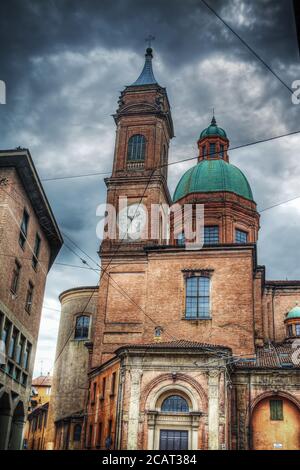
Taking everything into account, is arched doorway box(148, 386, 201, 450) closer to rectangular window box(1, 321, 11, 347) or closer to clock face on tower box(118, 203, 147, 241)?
rectangular window box(1, 321, 11, 347)

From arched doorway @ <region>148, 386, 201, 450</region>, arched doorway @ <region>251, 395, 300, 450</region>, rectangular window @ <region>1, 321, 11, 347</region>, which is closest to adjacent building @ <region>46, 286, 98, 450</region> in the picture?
arched doorway @ <region>148, 386, 201, 450</region>

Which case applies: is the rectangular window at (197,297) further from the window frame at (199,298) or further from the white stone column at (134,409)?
the white stone column at (134,409)

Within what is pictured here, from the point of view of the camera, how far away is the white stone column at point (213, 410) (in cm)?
2378

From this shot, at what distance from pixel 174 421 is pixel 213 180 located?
71.2ft

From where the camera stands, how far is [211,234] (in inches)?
1555

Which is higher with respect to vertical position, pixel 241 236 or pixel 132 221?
pixel 241 236

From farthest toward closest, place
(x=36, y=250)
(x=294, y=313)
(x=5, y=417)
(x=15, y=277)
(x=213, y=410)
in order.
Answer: (x=294, y=313) → (x=36, y=250) → (x=213, y=410) → (x=15, y=277) → (x=5, y=417)

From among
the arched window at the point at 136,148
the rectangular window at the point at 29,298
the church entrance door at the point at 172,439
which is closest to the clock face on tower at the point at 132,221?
the arched window at the point at 136,148

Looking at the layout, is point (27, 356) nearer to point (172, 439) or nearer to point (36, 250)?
point (36, 250)

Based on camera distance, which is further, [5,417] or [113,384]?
[113,384]

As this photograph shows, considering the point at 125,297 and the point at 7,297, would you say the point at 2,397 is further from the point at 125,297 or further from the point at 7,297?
the point at 125,297

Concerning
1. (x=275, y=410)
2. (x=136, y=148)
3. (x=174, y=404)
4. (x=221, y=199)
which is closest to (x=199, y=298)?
(x=275, y=410)

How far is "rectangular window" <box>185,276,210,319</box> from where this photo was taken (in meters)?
31.3
